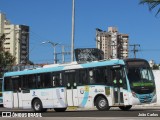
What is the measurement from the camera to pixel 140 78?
25547 millimetres

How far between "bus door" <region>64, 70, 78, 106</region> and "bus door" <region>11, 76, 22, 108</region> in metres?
4.69

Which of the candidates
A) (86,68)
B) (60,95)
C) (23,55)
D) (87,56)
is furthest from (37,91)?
(23,55)

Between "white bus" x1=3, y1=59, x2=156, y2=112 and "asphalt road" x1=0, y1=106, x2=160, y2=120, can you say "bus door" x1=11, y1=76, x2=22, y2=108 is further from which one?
"asphalt road" x1=0, y1=106, x2=160, y2=120

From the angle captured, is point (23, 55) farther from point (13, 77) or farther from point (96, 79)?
point (96, 79)

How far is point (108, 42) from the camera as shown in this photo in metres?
102

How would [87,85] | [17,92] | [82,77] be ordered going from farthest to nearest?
[17,92]
[82,77]
[87,85]

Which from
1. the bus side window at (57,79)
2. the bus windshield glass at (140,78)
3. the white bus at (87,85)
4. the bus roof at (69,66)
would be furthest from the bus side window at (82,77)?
the bus windshield glass at (140,78)

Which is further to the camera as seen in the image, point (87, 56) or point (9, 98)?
point (87, 56)

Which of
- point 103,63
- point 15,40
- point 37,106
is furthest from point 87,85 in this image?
point 15,40

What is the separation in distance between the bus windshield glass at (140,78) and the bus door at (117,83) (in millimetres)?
517

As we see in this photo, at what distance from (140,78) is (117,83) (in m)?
1.36

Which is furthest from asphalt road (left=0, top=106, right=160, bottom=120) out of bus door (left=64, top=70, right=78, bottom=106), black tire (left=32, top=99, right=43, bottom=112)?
black tire (left=32, top=99, right=43, bottom=112)

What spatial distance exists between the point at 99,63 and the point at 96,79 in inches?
38.1

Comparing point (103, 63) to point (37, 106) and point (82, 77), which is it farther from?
point (37, 106)
